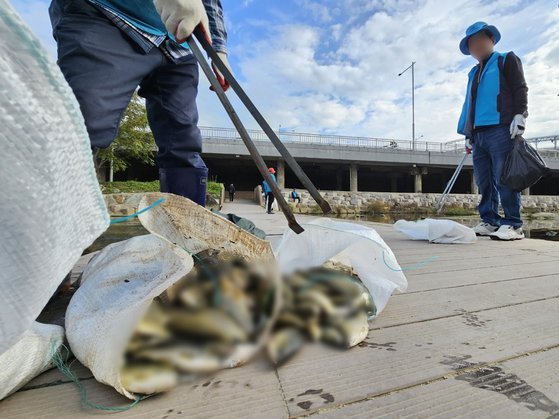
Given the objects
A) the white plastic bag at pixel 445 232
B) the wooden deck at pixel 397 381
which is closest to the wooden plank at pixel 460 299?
the wooden deck at pixel 397 381

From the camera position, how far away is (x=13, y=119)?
0.39 meters

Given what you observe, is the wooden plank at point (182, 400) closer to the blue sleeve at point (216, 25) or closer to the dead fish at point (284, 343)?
the dead fish at point (284, 343)

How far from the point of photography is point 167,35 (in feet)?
4.85

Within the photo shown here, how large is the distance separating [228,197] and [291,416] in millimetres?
18899

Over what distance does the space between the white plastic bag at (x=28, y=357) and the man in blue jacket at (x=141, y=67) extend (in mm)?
793

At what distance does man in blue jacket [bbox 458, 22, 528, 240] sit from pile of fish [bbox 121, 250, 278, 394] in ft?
12.4

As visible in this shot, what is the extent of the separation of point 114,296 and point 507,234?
3733 millimetres

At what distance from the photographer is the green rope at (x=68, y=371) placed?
0.62 metres

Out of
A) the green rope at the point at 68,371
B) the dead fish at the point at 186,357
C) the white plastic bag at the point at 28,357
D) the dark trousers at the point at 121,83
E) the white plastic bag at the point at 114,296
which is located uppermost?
the dark trousers at the point at 121,83

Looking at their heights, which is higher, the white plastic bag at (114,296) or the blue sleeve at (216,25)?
the blue sleeve at (216,25)

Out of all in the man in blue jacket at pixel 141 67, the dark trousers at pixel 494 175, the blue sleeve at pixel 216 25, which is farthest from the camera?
the dark trousers at pixel 494 175

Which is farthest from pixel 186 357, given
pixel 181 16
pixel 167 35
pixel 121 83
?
pixel 167 35

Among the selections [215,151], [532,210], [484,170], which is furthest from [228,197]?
[532,210]

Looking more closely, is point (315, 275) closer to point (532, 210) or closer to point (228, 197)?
point (228, 197)
